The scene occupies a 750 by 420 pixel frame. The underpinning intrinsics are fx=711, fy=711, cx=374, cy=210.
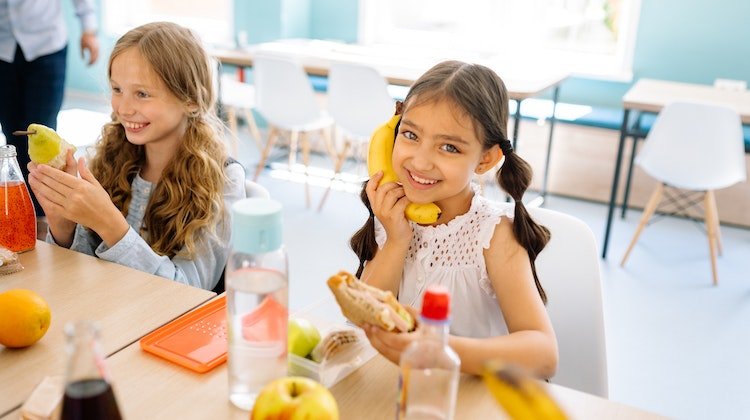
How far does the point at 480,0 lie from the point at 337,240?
2.30 m

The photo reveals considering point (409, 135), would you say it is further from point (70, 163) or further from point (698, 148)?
point (698, 148)

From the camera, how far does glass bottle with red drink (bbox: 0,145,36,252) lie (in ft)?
4.57

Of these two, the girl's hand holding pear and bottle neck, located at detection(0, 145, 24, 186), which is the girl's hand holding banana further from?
bottle neck, located at detection(0, 145, 24, 186)

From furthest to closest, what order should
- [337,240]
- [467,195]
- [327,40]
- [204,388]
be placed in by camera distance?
[327,40], [337,240], [467,195], [204,388]

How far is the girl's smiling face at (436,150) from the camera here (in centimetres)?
128

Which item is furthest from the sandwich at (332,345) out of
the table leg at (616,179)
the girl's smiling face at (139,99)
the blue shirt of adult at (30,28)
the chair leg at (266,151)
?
the chair leg at (266,151)

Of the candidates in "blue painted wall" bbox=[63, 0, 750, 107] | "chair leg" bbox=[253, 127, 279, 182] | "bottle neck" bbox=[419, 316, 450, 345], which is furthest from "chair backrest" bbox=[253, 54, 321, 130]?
"bottle neck" bbox=[419, 316, 450, 345]

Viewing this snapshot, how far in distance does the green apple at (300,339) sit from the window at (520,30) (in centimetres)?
363

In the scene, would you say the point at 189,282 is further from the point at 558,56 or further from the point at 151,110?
the point at 558,56

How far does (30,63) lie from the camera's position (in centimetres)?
287

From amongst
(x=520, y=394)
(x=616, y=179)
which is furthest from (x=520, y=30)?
(x=520, y=394)

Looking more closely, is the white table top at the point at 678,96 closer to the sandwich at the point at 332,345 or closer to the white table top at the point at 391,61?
the white table top at the point at 391,61

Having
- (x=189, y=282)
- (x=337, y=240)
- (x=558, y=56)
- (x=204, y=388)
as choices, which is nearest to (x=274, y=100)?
(x=337, y=240)

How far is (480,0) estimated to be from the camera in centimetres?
488
